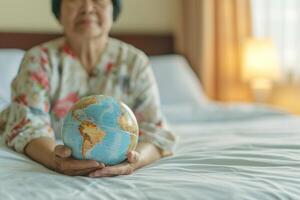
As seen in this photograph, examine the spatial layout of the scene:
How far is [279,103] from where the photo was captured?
3260 mm

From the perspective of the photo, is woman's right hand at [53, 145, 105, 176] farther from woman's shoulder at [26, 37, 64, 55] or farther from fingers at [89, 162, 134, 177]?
woman's shoulder at [26, 37, 64, 55]

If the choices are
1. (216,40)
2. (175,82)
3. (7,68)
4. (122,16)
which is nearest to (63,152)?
(7,68)

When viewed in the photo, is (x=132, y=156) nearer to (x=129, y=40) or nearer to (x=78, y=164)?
(x=78, y=164)

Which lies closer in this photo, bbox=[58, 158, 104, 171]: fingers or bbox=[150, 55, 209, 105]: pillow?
bbox=[58, 158, 104, 171]: fingers

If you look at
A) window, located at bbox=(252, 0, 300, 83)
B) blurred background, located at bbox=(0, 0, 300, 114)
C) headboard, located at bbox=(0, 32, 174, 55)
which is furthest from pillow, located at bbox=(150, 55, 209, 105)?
window, located at bbox=(252, 0, 300, 83)

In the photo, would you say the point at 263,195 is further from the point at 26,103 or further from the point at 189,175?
the point at 26,103

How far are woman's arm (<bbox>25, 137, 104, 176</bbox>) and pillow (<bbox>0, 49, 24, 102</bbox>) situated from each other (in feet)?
2.53

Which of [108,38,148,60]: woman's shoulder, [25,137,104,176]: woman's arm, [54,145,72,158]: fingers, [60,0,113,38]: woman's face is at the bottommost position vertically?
[25,137,104,176]: woman's arm

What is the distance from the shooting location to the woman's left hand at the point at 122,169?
3.51 feet

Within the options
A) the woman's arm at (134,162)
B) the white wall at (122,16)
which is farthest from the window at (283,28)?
the woman's arm at (134,162)

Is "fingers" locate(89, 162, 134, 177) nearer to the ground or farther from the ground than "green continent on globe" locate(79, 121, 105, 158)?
nearer to the ground

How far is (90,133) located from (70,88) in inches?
20.0

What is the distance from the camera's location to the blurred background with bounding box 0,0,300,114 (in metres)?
3.04

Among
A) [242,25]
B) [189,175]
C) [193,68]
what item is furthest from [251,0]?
[189,175]
